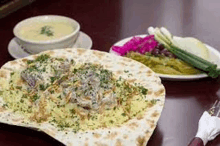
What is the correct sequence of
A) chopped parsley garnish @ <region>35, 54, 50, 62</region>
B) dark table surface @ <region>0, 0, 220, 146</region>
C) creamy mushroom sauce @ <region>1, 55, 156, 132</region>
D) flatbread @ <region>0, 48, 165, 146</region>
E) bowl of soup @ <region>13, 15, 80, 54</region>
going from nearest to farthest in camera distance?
flatbread @ <region>0, 48, 165, 146</region>
creamy mushroom sauce @ <region>1, 55, 156, 132</region>
dark table surface @ <region>0, 0, 220, 146</region>
chopped parsley garnish @ <region>35, 54, 50, 62</region>
bowl of soup @ <region>13, 15, 80, 54</region>

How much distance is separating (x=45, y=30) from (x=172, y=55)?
787mm

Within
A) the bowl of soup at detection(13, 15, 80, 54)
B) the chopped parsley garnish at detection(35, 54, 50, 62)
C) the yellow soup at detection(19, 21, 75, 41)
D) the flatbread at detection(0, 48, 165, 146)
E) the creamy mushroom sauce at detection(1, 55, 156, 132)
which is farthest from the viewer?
the yellow soup at detection(19, 21, 75, 41)

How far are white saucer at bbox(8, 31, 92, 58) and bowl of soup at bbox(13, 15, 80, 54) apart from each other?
1.9 inches

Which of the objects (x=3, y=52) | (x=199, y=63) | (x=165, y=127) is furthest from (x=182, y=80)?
(x=3, y=52)

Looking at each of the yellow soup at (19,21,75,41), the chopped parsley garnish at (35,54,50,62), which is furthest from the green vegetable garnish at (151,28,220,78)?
the chopped parsley garnish at (35,54,50,62)

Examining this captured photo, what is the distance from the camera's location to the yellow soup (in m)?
2.46

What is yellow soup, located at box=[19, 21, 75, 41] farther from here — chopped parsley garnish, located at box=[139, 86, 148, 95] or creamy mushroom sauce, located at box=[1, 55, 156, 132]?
chopped parsley garnish, located at box=[139, 86, 148, 95]

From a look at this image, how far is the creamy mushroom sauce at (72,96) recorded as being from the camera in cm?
172

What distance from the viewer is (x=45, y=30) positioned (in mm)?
2506

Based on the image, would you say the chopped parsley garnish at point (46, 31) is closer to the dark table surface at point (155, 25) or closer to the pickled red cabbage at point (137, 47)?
the dark table surface at point (155, 25)

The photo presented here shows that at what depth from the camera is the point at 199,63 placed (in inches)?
85.7

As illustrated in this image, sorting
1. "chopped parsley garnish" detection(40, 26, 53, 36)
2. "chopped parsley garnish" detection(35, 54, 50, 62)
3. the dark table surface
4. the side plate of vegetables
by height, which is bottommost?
the dark table surface

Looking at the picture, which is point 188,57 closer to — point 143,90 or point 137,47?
point 137,47

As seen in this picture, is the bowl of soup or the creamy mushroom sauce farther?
the bowl of soup
